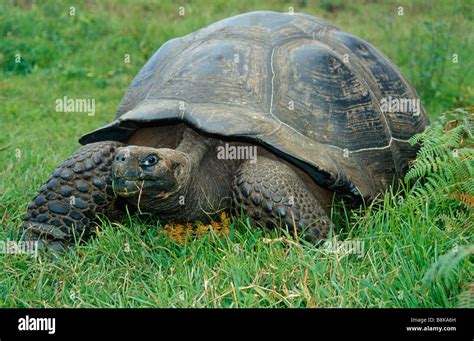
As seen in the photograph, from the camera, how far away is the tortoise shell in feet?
12.5

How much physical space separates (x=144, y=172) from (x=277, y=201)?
2.47 feet

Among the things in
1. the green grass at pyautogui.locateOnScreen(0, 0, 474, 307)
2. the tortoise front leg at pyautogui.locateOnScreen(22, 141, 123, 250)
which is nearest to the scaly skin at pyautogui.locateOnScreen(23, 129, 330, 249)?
the tortoise front leg at pyautogui.locateOnScreen(22, 141, 123, 250)

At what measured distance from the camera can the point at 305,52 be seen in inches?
166

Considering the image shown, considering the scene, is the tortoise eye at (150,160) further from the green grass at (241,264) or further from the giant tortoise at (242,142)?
the green grass at (241,264)

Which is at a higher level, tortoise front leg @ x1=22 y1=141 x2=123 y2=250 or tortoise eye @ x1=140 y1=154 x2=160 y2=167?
tortoise eye @ x1=140 y1=154 x2=160 y2=167

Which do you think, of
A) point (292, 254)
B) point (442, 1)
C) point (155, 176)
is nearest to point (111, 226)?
point (155, 176)

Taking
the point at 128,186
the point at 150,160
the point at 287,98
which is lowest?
the point at 128,186

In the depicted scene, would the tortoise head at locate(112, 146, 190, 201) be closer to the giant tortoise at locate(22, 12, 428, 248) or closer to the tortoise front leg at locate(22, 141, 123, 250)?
the giant tortoise at locate(22, 12, 428, 248)

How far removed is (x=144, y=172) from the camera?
3418 mm

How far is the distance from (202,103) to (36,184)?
1707 millimetres

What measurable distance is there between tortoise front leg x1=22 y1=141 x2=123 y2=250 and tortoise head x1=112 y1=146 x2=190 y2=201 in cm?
53

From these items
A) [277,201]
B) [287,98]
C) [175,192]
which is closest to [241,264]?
[277,201]

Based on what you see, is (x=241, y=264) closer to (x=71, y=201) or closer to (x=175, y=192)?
(x=175, y=192)

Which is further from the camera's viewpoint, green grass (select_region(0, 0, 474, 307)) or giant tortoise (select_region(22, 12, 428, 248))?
giant tortoise (select_region(22, 12, 428, 248))
